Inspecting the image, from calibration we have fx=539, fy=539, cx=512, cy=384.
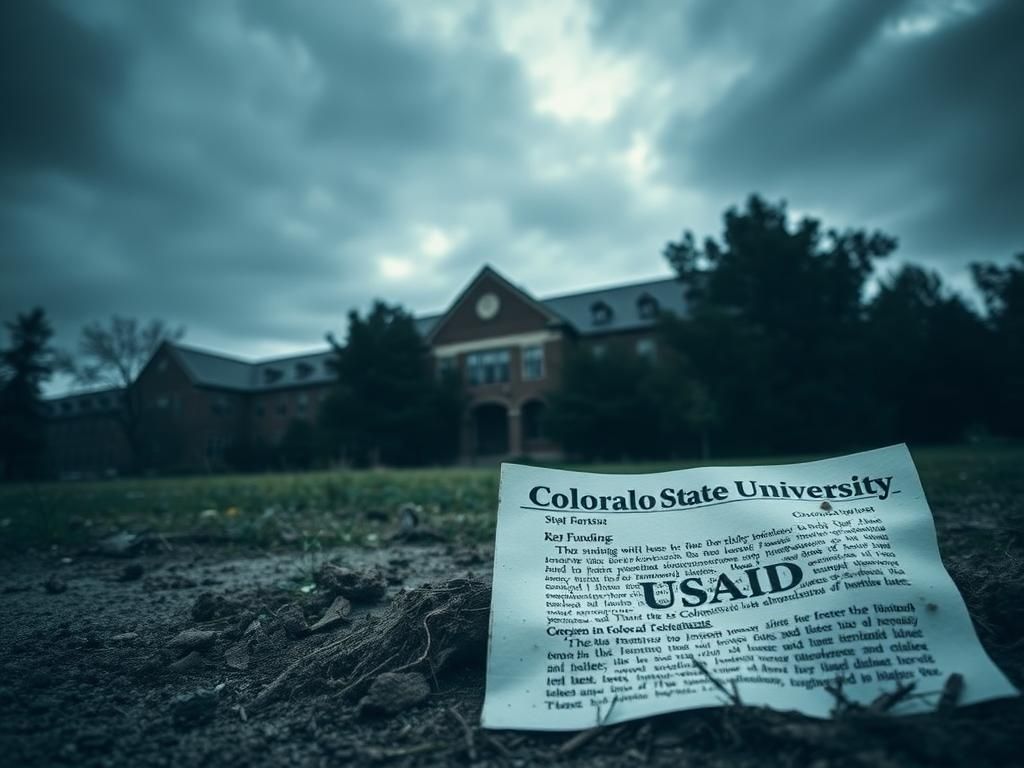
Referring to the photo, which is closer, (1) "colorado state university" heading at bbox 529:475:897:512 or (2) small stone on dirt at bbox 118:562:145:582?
(1) "colorado state university" heading at bbox 529:475:897:512

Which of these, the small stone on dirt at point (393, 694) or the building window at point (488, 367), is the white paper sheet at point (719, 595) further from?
the building window at point (488, 367)

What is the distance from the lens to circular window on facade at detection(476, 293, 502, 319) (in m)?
27.7

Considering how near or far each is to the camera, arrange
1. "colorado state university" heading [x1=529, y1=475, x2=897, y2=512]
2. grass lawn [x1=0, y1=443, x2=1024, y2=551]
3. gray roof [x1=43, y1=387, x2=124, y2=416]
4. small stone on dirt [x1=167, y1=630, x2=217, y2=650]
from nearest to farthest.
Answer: "colorado state university" heading [x1=529, y1=475, x2=897, y2=512] < small stone on dirt [x1=167, y1=630, x2=217, y2=650] < grass lawn [x1=0, y1=443, x2=1024, y2=551] < gray roof [x1=43, y1=387, x2=124, y2=416]

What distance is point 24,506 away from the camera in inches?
212

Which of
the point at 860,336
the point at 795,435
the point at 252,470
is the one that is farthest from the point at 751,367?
the point at 252,470

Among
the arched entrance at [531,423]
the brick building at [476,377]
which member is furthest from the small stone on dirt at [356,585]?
the arched entrance at [531,423]

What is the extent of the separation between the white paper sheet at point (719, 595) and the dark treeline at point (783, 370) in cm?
1700

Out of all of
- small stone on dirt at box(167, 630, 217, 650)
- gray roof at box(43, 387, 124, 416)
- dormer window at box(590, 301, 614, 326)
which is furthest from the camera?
gray roof at box(43, 387, 124, 416)

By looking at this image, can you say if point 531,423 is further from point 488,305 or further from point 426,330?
point 426,330

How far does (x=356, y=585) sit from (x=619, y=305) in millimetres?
28680

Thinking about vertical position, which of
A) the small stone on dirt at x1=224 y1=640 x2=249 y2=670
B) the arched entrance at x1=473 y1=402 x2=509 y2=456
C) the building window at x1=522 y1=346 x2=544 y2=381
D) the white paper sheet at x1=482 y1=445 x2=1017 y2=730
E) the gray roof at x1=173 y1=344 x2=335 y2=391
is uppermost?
the gray roof at x1=173 y1=344 x2=335 y2=391

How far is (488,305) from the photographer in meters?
27.9

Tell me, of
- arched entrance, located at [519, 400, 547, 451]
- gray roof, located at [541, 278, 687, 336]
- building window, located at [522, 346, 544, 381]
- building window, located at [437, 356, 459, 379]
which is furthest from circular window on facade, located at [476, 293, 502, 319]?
arched entrance, located at [519, 400, 547, 451]

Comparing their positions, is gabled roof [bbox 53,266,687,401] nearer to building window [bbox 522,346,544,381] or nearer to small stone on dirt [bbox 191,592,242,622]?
building window [bbox 522,346,544,381]
